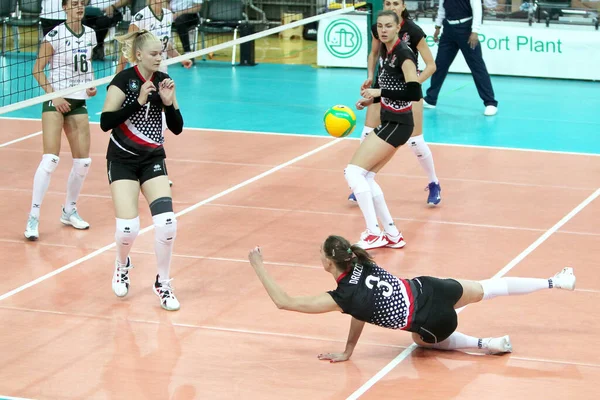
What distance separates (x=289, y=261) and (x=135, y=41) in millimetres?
2411

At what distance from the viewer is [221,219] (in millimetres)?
9664

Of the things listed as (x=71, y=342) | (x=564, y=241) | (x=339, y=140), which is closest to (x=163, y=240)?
(x=71, y=342)

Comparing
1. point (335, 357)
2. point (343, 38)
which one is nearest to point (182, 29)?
point (343, 38)

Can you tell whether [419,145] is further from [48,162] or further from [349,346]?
[349,346]

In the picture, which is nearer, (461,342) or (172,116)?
(461,342)

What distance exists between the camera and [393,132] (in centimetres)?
862

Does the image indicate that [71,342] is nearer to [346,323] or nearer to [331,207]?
[346,323]

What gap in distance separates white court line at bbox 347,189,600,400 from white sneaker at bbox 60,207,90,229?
384 cm

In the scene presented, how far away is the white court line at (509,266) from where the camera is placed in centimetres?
604

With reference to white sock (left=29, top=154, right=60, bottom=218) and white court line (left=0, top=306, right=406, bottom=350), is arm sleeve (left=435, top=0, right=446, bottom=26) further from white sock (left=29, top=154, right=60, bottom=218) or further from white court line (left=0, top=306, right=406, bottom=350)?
white court line (left=0, top=306, right=406, bottom=350)

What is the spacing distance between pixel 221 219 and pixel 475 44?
20.6ft

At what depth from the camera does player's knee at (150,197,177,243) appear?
276 inches

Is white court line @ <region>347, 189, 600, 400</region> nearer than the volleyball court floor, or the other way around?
white court line @ <region>347, 189, 600, 400</region>

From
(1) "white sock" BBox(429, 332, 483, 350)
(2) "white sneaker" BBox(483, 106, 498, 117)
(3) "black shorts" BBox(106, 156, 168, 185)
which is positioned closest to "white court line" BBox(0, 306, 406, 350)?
(1) "white sock" BBox(429, 332, 483, 350)
